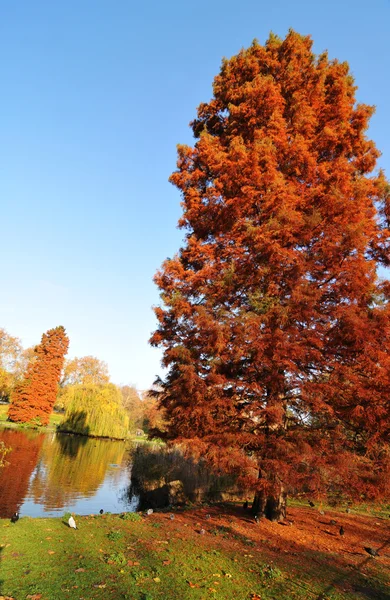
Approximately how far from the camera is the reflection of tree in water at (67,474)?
49.9 ft

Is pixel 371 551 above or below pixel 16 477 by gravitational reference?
above

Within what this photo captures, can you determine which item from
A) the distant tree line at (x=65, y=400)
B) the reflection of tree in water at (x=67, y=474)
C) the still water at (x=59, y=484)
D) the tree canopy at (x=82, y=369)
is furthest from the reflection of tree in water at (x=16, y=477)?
the tree canopy at (x=82, y=369)

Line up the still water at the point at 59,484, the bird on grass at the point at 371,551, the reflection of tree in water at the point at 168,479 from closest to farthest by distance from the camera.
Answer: the bird on grass at the point at 371,551, the still water at the point at 59,484, the reflection of tree in water at the point at 168,479

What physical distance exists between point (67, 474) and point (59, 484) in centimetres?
283

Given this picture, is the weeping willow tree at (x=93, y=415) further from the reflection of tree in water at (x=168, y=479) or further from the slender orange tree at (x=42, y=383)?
the reflection of tree in water at (x=168, y=479)

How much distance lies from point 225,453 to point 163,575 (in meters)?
2.88

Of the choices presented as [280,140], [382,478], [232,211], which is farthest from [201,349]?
[280,140]

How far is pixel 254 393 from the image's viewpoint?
9141mm

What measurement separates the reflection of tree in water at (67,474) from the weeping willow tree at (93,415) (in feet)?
41.3

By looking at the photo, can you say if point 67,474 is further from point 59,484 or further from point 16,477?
point 16,477

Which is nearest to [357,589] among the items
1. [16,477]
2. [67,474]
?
[16,477]

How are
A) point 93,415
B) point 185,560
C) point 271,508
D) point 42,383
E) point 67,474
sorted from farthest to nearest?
1. point 42,383
2. point 93,415
3. point 67,474
4. point 271,508
5. point 185,560

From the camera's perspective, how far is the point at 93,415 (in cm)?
4369

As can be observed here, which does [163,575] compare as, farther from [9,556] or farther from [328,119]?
[328,119]
